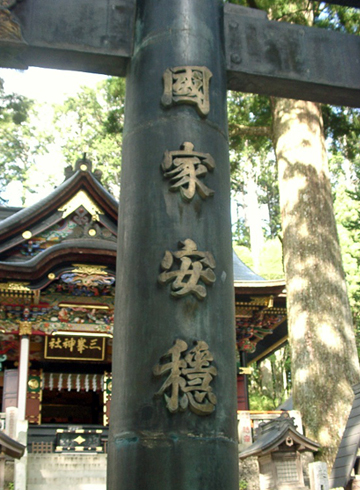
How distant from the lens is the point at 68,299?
1399 centimetres

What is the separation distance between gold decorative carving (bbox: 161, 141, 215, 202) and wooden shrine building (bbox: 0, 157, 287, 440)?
951 cm

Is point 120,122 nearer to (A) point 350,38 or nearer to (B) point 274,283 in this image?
(B) point 274,283

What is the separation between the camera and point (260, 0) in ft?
35.6

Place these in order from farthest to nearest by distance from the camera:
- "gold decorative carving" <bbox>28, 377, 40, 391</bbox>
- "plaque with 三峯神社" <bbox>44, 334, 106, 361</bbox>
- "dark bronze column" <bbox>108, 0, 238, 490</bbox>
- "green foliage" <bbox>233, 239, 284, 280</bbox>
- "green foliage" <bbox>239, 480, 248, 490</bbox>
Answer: "green foliage" <bbox>233, 239, 284, 280</bbox> < "plaque with 三峯神社" <bbox>44, 334, 106, 361</bbox> < "gold decorative carving" <bbox>28, 377, 40, 391</bbox> < "green foliage" <bbox>239, 480, 248, 490</bbox> < "dark bronze column" <bbox>108, 0, 238, 490</bbox>

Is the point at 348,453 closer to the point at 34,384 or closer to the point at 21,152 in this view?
the point at 34,384

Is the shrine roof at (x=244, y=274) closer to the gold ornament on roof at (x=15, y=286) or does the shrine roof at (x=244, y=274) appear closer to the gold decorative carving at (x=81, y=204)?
the gold decorative carving at (x=81, y=204)

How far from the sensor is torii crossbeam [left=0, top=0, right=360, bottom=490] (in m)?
2.95

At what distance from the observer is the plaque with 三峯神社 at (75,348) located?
48.2ft

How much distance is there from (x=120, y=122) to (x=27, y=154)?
1584 centimetres

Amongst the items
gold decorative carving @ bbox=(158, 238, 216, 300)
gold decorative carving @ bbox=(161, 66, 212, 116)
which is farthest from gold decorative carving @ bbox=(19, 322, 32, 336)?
gold decorative carving @ bbox=(158, 238, 216, 300)

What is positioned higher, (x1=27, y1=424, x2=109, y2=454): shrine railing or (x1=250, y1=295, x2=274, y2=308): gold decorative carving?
(x1=250, y1=295, x2=274, y2=308): gold decorative carving

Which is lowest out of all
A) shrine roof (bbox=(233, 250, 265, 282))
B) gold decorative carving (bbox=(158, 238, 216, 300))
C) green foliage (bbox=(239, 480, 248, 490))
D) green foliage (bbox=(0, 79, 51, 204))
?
green foliage (bbox=(239, 480, 248, 490))

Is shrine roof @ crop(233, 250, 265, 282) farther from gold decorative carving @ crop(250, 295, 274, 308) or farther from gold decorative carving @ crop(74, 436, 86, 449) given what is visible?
gold decorative carving @ crop(74, 436, 86, 449)

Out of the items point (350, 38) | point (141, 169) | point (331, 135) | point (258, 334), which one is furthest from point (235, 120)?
point (141, 169)
